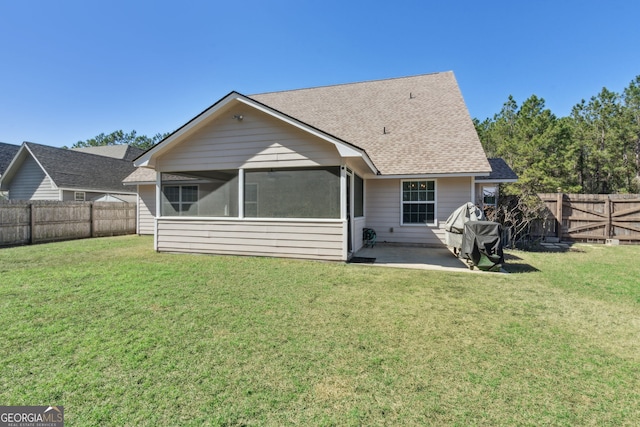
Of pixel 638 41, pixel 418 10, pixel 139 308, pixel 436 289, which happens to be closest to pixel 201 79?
pixel 418 10

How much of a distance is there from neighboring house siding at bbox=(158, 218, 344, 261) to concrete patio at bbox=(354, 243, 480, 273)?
53.8 inches

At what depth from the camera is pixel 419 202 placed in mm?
9953

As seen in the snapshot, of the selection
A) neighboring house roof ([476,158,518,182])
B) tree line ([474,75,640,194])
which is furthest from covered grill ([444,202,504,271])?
tree line ([474,75,640,194])

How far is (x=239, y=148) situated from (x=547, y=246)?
35.4ft

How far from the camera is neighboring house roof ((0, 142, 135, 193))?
1589 cm

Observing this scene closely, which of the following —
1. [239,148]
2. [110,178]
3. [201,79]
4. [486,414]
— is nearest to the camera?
[486,414]

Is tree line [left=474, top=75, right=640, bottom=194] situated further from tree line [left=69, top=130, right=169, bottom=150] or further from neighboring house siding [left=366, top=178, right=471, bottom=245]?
tree line [left=69, top=130, right=169, bottom=150]

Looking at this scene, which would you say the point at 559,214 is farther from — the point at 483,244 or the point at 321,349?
the point at 321,349

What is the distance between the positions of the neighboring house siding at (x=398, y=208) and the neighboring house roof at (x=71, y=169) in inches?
673

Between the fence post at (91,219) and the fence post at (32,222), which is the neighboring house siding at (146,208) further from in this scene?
the fence post at (32,222)

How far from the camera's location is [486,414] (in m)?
2.00

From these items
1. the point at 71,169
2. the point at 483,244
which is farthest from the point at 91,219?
the point at 483,244

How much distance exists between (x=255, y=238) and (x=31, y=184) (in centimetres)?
1782

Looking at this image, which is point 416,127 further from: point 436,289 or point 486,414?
point 486,414
